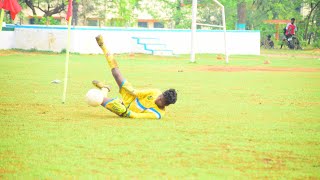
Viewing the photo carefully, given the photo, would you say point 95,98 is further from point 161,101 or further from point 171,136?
point 171,136

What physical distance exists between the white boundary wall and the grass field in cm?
2076

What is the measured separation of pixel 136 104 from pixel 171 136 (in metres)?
2.07

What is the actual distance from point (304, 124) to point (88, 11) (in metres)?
49.7

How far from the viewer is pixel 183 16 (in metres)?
65.1

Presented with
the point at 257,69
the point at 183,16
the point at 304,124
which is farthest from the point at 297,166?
the point at 183,16

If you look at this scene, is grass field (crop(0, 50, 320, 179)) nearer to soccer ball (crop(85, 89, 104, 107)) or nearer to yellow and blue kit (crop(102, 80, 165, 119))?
yellow and blue kit (crop(102, 80, 165, 119))

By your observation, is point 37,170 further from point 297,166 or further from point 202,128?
point 202,128

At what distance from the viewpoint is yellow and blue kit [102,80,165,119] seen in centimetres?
1207

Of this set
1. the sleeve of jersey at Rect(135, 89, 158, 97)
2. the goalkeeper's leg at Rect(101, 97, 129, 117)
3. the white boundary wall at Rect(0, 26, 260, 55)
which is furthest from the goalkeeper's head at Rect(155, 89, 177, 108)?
the white boundary wall at Rect(0, 26, 260, 55)

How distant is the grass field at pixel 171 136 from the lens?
8.02 m

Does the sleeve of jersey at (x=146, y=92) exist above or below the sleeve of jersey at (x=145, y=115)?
above

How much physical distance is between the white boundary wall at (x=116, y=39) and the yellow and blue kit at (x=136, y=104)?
27126 mm

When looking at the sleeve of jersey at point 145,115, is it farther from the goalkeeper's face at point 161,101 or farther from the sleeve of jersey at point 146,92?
the sleeve of jersey at point 146,92

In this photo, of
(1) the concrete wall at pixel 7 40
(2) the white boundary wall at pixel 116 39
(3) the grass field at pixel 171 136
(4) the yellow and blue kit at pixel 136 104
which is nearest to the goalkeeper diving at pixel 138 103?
(4) the yellow and blue kit at pixel 136 104
